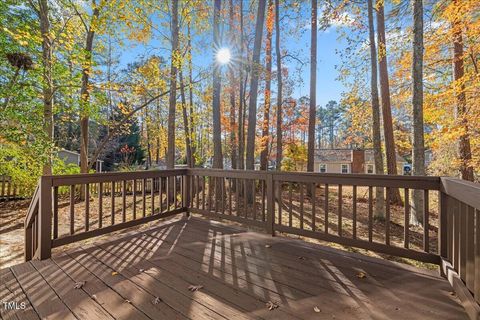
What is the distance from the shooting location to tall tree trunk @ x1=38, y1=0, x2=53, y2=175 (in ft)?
19.1

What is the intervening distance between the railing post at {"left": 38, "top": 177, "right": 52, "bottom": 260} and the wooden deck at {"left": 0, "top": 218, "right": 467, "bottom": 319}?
16 centimetres

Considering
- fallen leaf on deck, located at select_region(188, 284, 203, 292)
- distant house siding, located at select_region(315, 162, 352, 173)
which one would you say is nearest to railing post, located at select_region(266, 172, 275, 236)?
fallen leaf on deck, located at select_region(188, 284, 203, 292)

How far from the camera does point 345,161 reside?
27.7 m

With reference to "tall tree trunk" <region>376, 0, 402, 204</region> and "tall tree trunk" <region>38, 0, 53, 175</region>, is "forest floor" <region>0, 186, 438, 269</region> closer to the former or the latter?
"tall tree trunk" <region>38, 0, 53, 175</region>

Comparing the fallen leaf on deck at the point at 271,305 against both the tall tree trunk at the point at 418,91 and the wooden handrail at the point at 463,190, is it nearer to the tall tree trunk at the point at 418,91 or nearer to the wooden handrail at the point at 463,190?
the wooden handrail at the point at 463,190

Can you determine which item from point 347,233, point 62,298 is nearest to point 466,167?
point 347,233

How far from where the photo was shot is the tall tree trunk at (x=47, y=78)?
582cm

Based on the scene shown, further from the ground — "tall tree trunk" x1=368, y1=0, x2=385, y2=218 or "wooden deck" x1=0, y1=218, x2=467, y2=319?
"tall tree trunk" x1=368, y1=0, x2=385, y2=218

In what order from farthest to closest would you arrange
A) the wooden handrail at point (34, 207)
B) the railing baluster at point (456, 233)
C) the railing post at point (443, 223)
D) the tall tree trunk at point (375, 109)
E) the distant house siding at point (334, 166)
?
the distant house siding at point (334, 166), the tall tree trunk at point (375, 109), the wooden handrail at point (34, 207), the railing post at point (443, 223), the railing baluster at point (456, 233)

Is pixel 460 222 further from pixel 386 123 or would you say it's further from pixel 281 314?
pixel 386 123

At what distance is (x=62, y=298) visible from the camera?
190cm

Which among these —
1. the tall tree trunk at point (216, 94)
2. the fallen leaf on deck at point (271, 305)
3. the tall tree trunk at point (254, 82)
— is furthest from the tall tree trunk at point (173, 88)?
the fallen leaf on deck at point (271, 305)

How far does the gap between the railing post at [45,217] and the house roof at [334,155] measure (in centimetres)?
2799

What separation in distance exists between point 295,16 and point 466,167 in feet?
23.2
